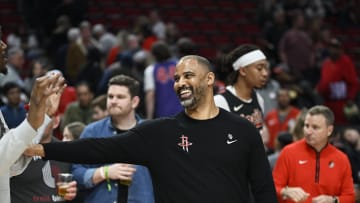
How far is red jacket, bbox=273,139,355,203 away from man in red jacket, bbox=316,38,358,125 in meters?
6.76

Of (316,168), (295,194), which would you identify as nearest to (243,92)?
(316,168)

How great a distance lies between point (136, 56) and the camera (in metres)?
12.9

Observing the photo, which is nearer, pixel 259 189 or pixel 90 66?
pixel 259 189

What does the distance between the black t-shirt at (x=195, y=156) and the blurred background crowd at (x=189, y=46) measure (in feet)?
8.32

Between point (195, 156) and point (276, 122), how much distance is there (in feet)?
Answer: 19.8

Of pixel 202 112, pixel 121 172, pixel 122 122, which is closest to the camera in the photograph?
pixel 202 112

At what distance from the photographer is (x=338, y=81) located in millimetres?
13594

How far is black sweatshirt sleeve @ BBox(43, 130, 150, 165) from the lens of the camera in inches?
193

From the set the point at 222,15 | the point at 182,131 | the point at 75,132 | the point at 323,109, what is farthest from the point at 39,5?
the point at 182,131

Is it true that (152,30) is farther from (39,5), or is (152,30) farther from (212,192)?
(212,192)

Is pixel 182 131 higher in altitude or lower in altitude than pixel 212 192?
higher

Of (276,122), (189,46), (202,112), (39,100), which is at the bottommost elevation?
(276,122)

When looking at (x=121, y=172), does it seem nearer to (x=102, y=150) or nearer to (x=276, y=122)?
(x=102, y=150)

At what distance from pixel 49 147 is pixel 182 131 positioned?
83 cm
